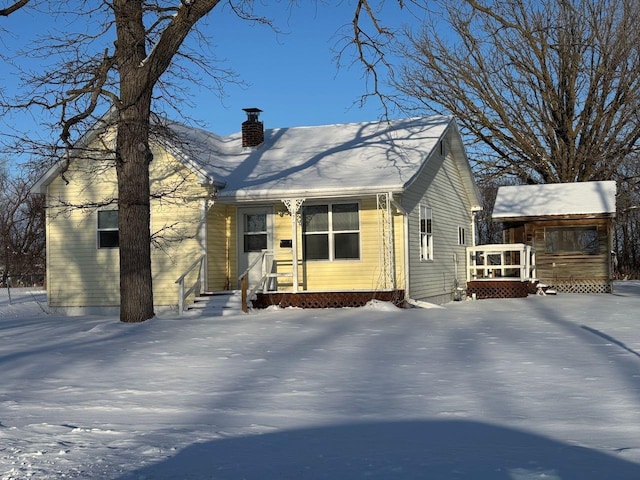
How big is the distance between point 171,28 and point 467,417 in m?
11.1

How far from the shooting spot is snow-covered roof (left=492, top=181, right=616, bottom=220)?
25109mm

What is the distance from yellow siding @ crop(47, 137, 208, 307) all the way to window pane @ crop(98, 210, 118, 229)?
161 mm

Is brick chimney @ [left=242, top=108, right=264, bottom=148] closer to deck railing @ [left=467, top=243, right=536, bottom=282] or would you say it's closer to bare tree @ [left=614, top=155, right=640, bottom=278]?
deck railing @ [left=467, top=243, right=536, bottom=282]

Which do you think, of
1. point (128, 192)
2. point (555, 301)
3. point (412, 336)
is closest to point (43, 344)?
point (128, 192)

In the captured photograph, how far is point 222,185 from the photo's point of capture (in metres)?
18.5

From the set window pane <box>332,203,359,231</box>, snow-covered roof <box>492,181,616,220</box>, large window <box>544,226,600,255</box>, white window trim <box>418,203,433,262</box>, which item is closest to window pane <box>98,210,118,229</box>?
window pane <box>332,203,359,231</box>

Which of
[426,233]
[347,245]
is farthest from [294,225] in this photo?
[426,233]

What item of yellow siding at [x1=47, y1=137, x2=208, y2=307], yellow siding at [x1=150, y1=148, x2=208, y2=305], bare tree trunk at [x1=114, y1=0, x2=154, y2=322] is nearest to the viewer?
bare tree trunk at [x1=114, y1=0, x2=154, y2=322]

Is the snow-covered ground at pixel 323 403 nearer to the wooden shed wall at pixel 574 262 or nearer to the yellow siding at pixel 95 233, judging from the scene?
the yellow siding at pixel 95 233

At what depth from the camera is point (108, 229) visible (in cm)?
1964

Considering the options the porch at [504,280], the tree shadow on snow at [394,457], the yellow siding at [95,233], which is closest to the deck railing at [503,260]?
the porch at [504,280]

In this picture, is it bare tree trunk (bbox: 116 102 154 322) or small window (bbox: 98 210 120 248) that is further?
small window (bbox: 98 210 120 248)

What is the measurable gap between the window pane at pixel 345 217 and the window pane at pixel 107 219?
19.4ft

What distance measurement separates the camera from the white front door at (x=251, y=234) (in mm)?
19500
